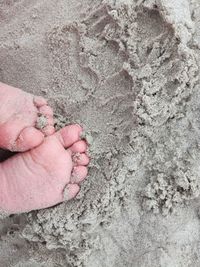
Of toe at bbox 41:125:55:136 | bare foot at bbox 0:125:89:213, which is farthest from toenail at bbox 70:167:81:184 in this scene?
toe at bbox 41:125:55:136

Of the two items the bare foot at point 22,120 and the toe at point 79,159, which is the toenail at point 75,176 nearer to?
the toe at point 79,159

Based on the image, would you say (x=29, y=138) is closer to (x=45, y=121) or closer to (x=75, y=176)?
(x=45, y=121)

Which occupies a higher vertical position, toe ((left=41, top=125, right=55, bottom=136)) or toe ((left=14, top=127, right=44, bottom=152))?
toe ((left=14, top=127, right=44, bottom=152))

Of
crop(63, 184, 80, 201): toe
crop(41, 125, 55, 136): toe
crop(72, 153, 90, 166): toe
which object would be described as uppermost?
crop(41, 125, 55, 136): toe

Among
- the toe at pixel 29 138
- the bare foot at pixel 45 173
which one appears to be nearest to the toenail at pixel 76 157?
the bare foot at pixel 45 173

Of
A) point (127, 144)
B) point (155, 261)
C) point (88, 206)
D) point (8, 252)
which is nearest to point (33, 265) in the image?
point (8, 252)

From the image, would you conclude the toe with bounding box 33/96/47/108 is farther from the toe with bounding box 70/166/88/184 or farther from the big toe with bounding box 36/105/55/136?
the toe with bounding box 70/166/88/184

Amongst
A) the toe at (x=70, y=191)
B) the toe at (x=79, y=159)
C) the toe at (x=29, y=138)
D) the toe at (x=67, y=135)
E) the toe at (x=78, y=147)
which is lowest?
the toe at (x=70, y=191)
